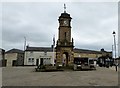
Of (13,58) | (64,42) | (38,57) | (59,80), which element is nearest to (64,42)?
(64,42)

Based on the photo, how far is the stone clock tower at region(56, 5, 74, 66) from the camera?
4141 centimetres

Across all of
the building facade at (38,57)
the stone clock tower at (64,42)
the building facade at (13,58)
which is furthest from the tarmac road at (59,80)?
the building facade at (13,58)

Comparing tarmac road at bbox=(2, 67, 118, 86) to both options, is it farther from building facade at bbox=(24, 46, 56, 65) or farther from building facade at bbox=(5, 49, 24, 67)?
building facade at bbox=(5, 49, 24, 67)

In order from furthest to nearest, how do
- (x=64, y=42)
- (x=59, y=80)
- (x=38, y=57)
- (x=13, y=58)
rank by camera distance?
(x=13, y=58)
(x=38, y=57)
(x=64, y=42)
(x=59, y=80)

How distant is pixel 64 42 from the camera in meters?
41.4

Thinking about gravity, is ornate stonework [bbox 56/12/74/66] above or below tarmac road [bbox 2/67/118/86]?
above

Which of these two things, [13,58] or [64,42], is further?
[13,58]

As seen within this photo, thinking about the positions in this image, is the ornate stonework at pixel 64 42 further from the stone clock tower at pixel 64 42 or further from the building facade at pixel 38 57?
the building facade at pixel 38 57

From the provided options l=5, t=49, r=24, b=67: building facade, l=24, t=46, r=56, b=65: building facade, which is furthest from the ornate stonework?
l=5, t=49, r=24, b=67: building facade

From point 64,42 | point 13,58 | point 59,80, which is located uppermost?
point 64,42

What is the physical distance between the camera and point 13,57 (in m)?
68.8

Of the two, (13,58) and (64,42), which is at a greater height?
(64,42)

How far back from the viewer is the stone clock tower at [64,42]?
1630 inches

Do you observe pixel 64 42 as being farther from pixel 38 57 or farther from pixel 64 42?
pixel 38 57
